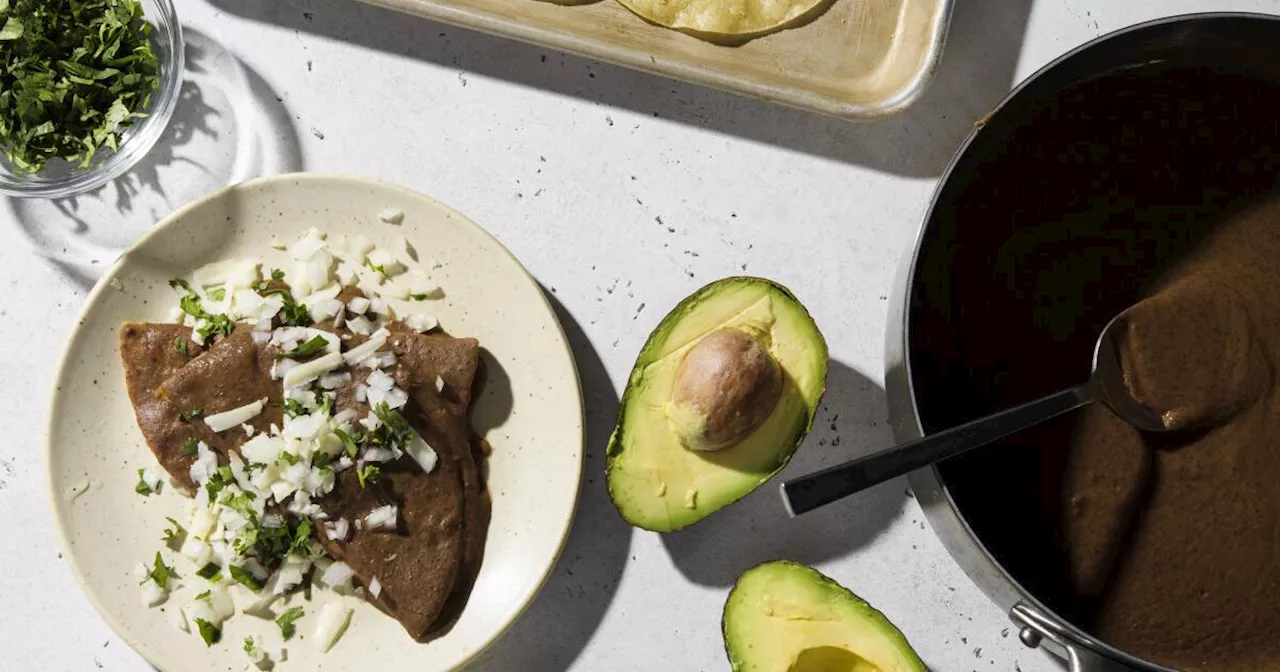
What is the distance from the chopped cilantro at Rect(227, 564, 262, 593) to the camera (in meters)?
1.44

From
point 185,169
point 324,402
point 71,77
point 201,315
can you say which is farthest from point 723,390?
point 71,77

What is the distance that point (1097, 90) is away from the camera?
1.36m

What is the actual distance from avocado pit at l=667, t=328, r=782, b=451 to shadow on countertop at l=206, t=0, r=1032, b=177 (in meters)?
0.37

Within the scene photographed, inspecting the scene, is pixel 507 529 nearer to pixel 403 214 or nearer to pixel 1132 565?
pixel 403 214

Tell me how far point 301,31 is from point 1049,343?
3.73ft

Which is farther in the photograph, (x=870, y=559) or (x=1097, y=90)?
(x=870, y=559)

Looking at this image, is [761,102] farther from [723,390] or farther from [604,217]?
[723,390]

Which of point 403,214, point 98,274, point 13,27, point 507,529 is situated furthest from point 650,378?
point 13,27

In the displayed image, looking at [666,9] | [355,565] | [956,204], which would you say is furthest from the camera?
[666,9]

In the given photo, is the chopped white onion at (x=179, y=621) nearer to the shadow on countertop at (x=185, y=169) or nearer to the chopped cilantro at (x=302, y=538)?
the chopped cilantro at (x=302, y=538)

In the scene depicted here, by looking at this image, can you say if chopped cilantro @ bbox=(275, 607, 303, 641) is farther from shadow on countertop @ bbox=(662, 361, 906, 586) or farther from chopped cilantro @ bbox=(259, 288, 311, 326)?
shadow on countertop @ bbox=(662, 361, 906, 586)

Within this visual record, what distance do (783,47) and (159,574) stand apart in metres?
1.14

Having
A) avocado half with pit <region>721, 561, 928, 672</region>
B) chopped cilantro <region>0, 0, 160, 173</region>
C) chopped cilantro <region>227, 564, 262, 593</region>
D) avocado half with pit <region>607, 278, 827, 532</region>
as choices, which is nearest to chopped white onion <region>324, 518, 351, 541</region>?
chopped cilantro <region>227, 564, 262, 593</region>

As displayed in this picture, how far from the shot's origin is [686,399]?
1.32 m
